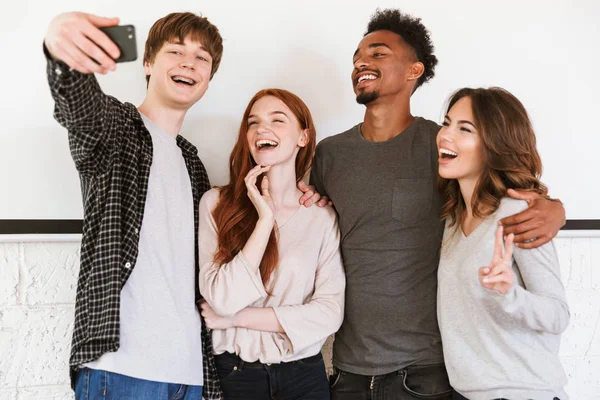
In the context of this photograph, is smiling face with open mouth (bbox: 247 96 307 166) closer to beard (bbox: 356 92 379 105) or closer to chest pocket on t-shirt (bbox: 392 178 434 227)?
beard (bbox: 356 92 379 105)

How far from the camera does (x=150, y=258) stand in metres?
1.30

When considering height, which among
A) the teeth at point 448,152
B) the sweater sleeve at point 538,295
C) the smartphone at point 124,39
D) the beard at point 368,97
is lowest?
the sweater sleeve at point 538,295

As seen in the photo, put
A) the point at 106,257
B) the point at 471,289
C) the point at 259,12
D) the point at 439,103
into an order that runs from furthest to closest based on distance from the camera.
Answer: the point at 439,103 → the point at 259,12 → the point at 471,289 → the point at 106,257

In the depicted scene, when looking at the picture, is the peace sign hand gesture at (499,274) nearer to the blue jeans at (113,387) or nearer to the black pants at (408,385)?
the black pants at (408,385)

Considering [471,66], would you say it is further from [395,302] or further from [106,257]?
[106,257]

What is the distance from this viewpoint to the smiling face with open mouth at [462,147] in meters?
1.39

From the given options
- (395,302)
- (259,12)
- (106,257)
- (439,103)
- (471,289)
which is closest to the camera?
(106,257)

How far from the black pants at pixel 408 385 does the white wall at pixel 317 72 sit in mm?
818

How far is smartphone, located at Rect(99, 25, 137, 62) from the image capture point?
960mm

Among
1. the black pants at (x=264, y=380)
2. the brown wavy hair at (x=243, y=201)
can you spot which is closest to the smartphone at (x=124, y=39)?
the brown wavy hair at (x=243, y=201)

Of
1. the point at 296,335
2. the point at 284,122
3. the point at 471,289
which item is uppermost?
the point at 284,122

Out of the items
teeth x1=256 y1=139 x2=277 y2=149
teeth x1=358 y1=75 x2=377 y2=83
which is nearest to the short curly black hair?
teeth x1=358 y1=75 x2=377 y2=83

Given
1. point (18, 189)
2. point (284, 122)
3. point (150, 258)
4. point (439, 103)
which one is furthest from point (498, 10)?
point (18, 189)

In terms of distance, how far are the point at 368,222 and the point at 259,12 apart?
0.80 metres
